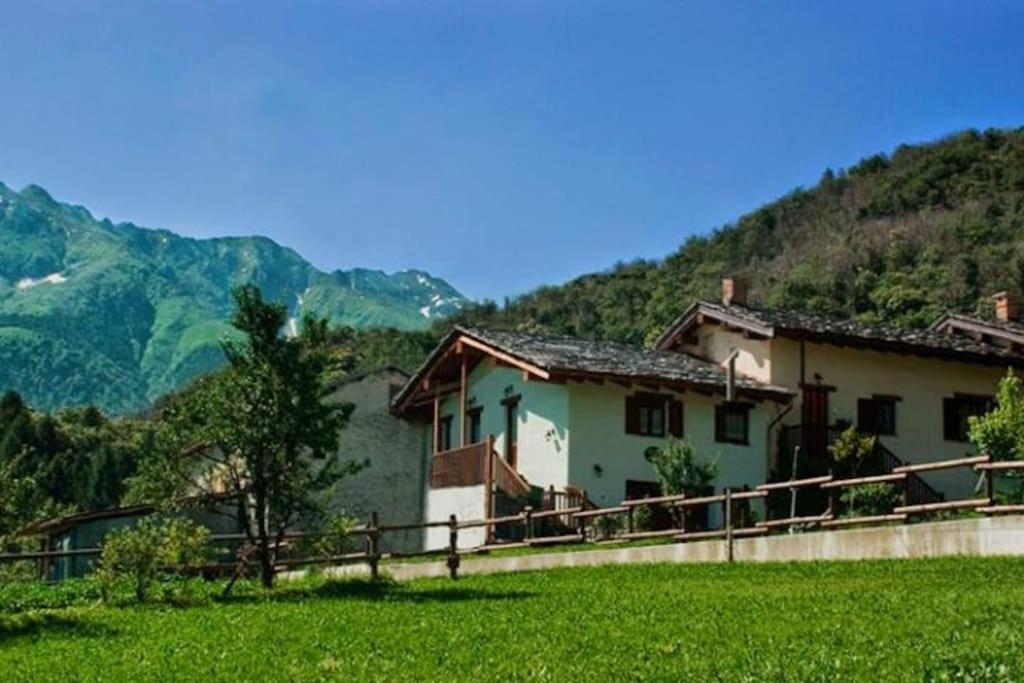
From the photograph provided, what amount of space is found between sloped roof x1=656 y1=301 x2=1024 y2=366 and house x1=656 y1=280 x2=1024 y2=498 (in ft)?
0.10

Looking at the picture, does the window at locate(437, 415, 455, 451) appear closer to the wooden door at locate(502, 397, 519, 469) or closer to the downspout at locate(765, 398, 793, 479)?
the wooden door at locate(502, 397, 519, 469)

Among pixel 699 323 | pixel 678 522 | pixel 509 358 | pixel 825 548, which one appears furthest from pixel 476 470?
pixel 825 548

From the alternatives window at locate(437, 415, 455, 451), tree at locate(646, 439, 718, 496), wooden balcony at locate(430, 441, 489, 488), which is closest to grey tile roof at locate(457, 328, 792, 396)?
wooden balcony at locate(430, 441, 489, 488)

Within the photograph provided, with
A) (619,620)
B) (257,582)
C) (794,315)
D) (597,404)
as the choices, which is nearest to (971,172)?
(794,315)

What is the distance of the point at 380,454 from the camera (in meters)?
47.8

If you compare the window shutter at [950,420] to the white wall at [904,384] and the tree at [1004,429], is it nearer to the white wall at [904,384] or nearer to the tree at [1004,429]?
the white wall at [904,384]

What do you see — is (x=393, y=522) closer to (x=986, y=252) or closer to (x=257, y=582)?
(x=257, y=582)

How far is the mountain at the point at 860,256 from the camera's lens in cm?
7262

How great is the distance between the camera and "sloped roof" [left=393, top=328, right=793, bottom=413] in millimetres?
37156

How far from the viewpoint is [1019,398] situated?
33.4m

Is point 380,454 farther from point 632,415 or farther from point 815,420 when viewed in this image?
point 815,420

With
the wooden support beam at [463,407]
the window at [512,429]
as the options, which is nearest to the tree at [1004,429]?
the window at [512,429]

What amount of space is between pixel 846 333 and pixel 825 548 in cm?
1600

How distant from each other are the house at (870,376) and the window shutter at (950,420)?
0.03 meters
